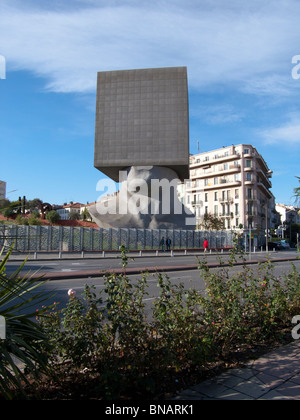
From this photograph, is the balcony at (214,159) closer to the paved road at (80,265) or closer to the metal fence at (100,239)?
the metal fence at (100,239)

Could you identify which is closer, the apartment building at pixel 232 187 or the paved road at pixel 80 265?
the paved road at pixel 80 265

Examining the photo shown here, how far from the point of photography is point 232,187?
6956 centimetres

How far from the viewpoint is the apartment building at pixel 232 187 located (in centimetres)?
6750

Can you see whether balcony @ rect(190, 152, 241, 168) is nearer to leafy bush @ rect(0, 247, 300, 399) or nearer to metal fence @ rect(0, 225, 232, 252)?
metal fence @ rect(0, 225, 232, 252)

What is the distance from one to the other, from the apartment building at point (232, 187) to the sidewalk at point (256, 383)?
6180 cm

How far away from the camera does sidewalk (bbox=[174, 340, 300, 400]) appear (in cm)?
309

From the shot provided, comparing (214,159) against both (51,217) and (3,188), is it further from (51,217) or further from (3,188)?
(3,188)

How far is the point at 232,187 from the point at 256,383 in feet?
224

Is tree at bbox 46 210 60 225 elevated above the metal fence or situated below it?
above

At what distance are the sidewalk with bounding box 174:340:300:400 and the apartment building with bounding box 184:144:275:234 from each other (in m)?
61.8

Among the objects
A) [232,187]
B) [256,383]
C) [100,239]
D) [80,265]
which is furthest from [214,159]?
[256,383]

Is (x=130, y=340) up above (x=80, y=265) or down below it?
above

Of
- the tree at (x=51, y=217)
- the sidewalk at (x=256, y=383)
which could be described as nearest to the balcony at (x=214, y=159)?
the tree at (x=51, y=217)

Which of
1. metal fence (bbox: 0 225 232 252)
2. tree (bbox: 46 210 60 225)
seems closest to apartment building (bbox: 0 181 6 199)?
metal fence (bbox: 0 225 232 252)
